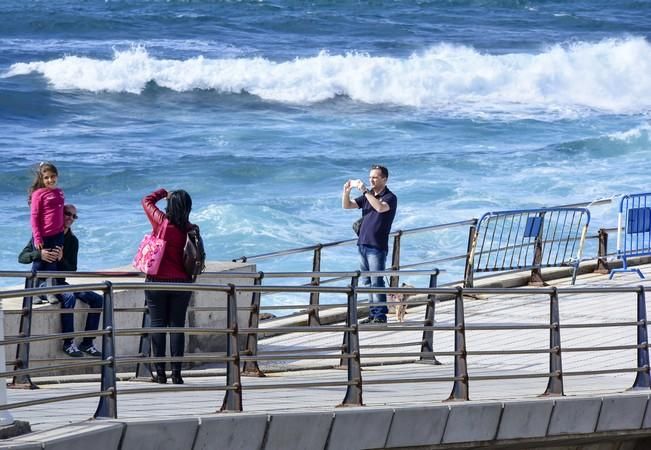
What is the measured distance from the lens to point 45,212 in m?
12.4

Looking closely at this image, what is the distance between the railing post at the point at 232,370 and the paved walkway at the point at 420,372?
0.08 metres

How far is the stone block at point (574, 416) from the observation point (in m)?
10.1

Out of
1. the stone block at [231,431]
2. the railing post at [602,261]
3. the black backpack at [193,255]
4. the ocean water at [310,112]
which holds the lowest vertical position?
the ocean water at [310,112]

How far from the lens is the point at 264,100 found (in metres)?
47.7

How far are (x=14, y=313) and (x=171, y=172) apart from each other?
24594 millimetres

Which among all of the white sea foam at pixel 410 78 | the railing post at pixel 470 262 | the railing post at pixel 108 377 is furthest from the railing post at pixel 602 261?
the white sea foam at pixel 410 78

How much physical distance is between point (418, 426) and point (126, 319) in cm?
394

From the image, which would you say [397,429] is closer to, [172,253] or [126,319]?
[172,253]

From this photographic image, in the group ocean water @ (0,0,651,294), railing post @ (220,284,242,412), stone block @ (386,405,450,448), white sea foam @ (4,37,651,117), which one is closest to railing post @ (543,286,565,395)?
stone block @ (386,405,450,448)

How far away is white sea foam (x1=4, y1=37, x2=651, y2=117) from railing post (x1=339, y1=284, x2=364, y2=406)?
1512 inches

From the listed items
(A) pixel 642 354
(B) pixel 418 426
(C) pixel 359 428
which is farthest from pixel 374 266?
(C) pixel 359 428

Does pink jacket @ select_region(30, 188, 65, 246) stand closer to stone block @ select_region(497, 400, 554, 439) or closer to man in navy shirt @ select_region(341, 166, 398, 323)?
man in navy shirt @ select_region(341, 166, 398, 323)

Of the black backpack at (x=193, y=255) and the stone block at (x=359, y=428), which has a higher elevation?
the black backpack at (x=193, y=255)

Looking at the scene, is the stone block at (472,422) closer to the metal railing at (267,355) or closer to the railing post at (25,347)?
the metal railing at (267,355)
